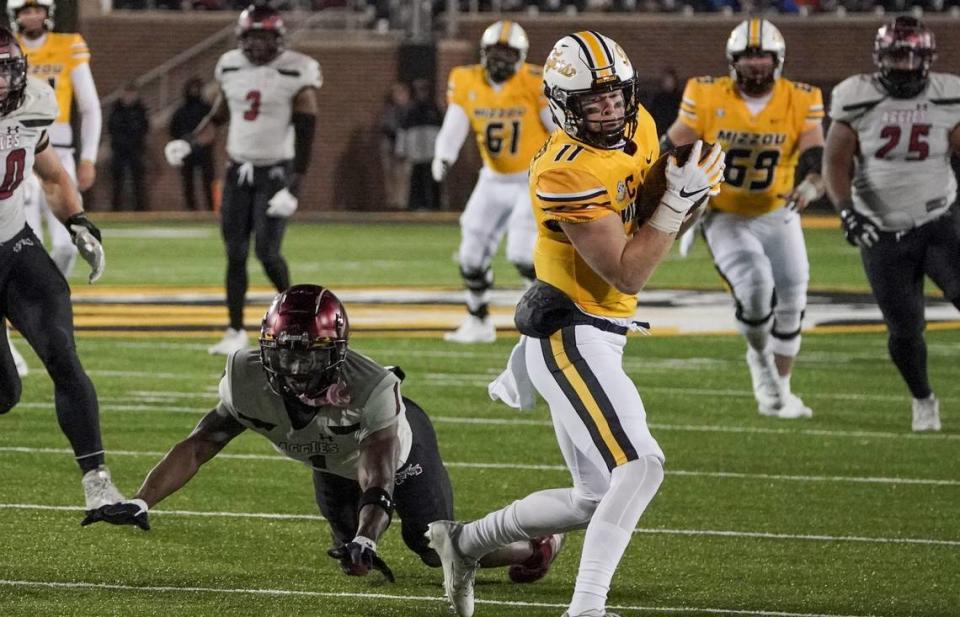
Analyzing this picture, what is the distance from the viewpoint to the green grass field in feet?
16.7

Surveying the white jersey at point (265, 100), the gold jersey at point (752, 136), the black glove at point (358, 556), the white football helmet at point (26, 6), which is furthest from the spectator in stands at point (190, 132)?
the black glove at point (358, 556)

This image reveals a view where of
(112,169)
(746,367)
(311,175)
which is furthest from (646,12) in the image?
(746,367)

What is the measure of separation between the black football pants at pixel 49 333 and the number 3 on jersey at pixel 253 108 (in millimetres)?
4422

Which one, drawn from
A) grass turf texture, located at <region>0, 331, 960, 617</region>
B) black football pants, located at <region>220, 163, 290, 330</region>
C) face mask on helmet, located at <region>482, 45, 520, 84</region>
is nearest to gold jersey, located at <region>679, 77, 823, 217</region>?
grass turf texture, located at <region>0, 331, 960, 617</region>

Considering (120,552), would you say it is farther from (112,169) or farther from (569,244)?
(112,169)

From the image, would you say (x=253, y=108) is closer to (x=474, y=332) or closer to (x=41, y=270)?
(x=474, y=332)

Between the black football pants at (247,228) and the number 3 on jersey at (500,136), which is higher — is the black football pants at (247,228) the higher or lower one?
the lower one

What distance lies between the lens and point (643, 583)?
5.29 m

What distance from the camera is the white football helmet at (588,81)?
4.63 m

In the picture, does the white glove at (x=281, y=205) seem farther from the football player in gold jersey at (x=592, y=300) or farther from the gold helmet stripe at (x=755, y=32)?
the football player in gold jersey at (x=592, y=300)

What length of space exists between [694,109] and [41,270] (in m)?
3.60

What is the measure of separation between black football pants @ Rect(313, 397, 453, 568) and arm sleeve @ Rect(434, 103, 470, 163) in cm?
617

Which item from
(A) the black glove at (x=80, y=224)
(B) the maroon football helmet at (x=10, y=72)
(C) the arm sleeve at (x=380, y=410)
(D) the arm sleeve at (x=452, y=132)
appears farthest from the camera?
(D) the arm sleeve at (x=452, y=132)

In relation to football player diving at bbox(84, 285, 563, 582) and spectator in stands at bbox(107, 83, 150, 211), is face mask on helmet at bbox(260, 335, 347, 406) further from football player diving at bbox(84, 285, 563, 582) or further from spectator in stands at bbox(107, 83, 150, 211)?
spectator in stands at bbox(107, 83, 150, 211)
